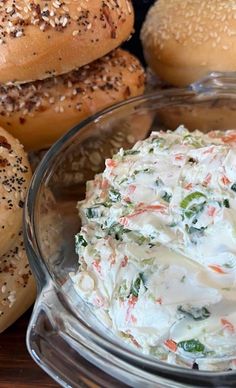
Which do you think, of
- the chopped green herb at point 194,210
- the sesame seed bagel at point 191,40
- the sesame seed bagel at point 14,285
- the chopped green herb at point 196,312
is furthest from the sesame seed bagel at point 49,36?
the chopped green herb at point 196,312

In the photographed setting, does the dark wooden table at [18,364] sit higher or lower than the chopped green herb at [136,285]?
lower

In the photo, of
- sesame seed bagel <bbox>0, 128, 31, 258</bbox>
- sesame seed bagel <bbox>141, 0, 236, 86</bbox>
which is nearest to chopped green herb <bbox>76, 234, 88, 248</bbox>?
sesame seed bagel <bbox>0, 128, 31, 258</bbox>

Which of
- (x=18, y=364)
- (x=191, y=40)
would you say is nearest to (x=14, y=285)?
(x=18, y=364)

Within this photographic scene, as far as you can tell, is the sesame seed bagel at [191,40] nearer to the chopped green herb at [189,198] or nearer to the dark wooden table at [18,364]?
the chopped green herb at [189,198]

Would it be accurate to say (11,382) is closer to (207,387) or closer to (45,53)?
(207,387)

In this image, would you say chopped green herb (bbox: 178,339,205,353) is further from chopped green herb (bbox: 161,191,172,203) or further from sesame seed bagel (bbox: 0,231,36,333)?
sesame seed bagel (bbox: 0,231,36,333)
